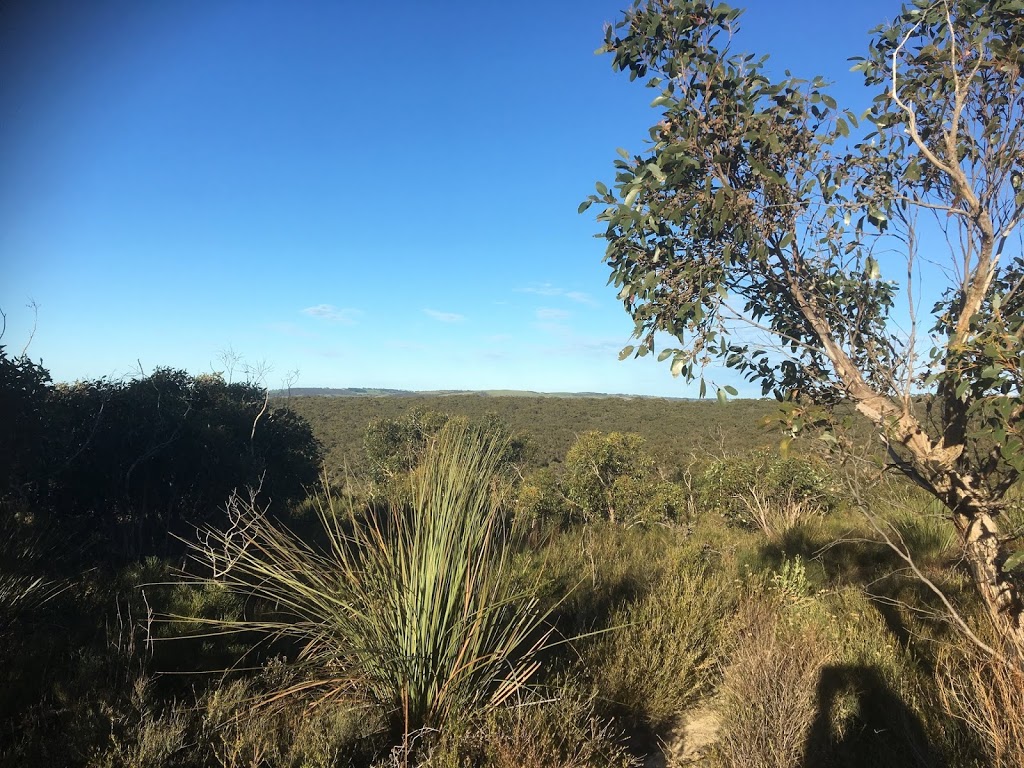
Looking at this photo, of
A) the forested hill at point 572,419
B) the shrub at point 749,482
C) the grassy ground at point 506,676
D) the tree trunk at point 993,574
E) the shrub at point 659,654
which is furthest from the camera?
the forested hill at point 572,419

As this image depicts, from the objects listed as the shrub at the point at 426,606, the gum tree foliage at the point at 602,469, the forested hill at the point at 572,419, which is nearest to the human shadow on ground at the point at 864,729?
the shrub at the point at 426,606

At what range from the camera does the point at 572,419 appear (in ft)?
128

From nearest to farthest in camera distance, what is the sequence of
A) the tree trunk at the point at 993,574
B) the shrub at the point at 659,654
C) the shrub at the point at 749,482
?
the tree trunk at the point at 993,574, the shrub at the point at 659,654, the shrub at the point at 749,482

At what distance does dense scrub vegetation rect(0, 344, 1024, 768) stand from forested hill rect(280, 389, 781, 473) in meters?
12.9

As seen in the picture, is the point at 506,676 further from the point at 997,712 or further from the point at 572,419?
the point at 572,419

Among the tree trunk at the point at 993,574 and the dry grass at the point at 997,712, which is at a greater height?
the tree trunk at the point at 993,574

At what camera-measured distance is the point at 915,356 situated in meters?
2.89

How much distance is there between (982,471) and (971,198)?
142 centimetres

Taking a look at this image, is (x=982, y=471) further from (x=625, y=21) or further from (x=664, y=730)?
(x=625, y=21)

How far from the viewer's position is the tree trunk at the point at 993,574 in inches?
110

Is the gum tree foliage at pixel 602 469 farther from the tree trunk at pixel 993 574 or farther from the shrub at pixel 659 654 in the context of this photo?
the tree trunk at pixel 993 574

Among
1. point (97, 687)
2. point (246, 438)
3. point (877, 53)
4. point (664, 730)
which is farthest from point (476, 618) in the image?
point (246, 438)

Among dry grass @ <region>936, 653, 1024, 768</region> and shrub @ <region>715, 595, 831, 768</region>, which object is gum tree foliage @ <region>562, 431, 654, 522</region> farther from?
dry grass @ <region>936, 653, 1024, 768</region>

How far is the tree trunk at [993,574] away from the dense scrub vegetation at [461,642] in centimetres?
22
